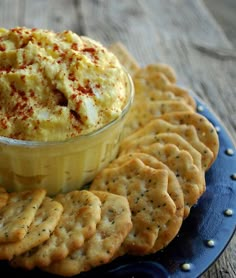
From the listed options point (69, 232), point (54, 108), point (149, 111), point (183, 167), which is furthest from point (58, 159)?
point (149, 111)

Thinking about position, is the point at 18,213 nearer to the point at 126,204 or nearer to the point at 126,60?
the point at 126,204

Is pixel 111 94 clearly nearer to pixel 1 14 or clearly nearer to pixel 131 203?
pixel 131 203

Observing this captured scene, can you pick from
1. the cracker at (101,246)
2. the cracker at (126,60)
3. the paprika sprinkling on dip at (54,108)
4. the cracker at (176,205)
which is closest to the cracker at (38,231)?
the cracker at (101,246)

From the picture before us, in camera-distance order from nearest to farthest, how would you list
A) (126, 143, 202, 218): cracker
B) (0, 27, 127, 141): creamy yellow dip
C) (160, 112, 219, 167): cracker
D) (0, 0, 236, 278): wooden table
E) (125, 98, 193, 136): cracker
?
(0, 27, 127, 141): creamy yellow dip < (126, 143, 202, 218): cracker < (160, 112, 219, 167): cracker < (125, 98, 193, 136): cracker < (0, 0, 236, 278): wooden table

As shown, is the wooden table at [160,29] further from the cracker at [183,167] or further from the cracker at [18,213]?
the cracker at [18,213]

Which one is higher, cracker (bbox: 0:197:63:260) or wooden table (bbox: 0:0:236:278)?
cracker (bbox: 0:197:63:260)

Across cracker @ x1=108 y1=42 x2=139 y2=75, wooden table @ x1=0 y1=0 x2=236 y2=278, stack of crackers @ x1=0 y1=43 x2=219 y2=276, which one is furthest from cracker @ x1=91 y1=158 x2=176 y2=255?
wooden table @ x1=0 y1=0 x2=236 y2=278

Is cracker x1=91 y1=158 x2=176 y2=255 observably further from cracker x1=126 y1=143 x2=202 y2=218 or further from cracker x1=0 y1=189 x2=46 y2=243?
cracker x1=0 y1=189 x2=46 y2=243
